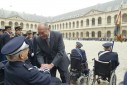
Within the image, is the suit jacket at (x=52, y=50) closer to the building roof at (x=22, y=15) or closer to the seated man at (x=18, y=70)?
the seated man at (x=18, y=70)

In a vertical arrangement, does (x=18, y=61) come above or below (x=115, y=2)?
below

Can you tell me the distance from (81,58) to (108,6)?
59.3 meters

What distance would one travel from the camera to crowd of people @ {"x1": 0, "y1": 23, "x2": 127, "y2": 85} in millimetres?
2867

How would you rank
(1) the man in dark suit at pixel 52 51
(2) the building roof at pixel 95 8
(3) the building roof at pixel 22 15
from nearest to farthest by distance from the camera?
1. (1) the man in dark suit at pixel 52 51
2. (2) the building roof at pixel 95 8
3. (3) the building roof at pixel 22 15

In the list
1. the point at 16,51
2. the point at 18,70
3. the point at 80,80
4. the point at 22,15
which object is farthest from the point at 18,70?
the point at 22,15

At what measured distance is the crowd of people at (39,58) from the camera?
2.87 m

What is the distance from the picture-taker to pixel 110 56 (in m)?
6.85

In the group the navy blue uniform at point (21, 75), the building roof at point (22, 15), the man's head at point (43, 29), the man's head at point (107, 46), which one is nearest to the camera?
the navy blue uniform at point (21, 75)

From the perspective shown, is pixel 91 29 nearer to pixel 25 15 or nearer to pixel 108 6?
pixel 108 6

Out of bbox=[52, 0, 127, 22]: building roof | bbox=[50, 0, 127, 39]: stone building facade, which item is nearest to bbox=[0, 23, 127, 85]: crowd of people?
bbox=[50, 0, 127, 39]: stone building facade

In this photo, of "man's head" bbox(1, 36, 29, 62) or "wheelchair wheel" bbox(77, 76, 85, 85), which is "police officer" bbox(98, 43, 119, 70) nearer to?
"wheelchair wheel" bbox(77, 76, 85, 85)

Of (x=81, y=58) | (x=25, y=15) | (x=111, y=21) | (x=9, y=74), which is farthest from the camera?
(x=25, y=15)

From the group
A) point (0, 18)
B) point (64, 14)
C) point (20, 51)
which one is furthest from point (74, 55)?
point (64, 14)

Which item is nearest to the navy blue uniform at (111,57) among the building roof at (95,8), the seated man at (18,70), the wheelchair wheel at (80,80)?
the wheelchair wheel at (80,80)
